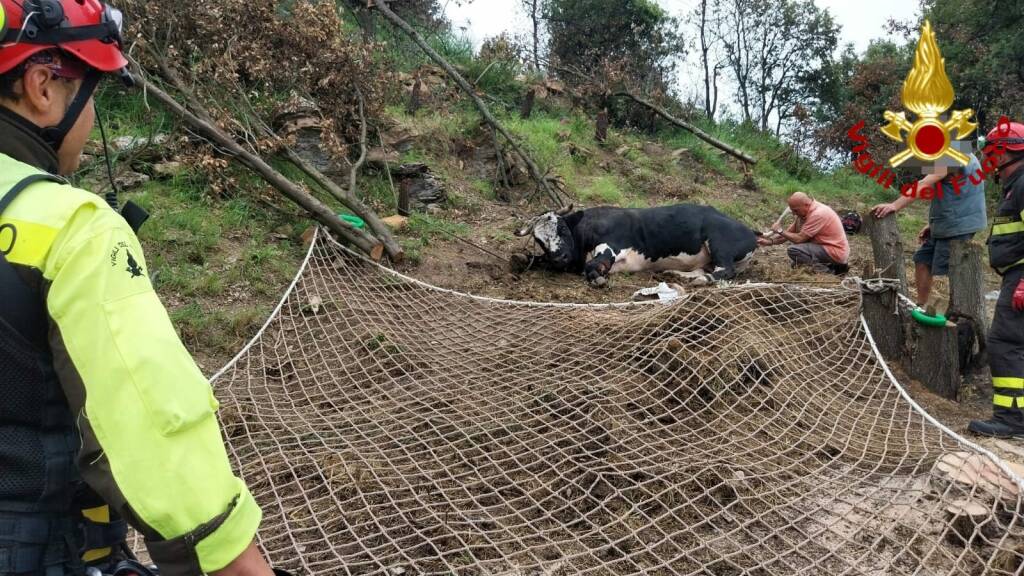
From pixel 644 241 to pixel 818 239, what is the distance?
1.53 metres

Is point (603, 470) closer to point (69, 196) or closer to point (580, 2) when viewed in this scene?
point (69, 196)

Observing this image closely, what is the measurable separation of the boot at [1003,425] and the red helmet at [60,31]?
3869 mm

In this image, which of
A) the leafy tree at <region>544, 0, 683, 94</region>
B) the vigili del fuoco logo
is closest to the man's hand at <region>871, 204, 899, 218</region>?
the vigili del fuoco logo

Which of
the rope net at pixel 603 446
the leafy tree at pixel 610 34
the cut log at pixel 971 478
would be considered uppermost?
the leafy tree at pixel 610 34

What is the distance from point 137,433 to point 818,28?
60.5 ft

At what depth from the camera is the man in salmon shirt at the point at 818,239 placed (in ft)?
19.9

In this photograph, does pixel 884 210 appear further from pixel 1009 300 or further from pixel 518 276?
pixel 518 276

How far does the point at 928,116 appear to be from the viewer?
14.4 ft

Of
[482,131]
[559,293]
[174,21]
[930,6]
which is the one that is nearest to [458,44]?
[482,131]

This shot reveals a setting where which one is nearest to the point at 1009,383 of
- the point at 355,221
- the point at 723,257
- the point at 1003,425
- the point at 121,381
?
the point at 1003,425

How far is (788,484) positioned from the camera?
8.56 ft

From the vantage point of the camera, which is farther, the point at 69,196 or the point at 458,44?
the point at 458,44

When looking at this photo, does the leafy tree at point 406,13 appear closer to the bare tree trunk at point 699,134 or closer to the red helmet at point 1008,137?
the bare tree trunk at point 699,134

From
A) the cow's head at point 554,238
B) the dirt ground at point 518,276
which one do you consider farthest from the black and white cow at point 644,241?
the dirt ground at point 518,276
